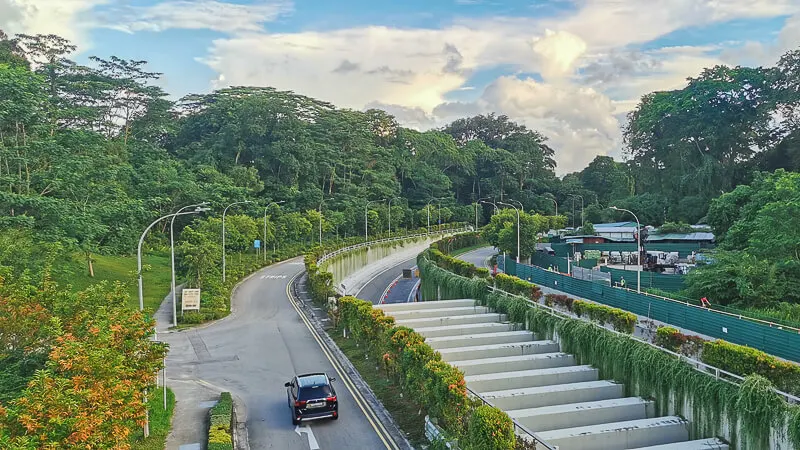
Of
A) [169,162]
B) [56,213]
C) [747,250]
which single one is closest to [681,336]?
[747,250]

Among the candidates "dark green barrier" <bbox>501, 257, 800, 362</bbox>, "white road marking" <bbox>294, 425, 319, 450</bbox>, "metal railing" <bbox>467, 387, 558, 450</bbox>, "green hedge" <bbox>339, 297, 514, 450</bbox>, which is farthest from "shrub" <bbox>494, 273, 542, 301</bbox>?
"white road marking" <bbox>294, 425, 319, 450</bbox>

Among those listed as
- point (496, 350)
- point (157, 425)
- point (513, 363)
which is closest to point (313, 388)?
point (157, 425)

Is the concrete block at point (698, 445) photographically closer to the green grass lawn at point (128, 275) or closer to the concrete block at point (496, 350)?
the concrete block at point (496, 350)

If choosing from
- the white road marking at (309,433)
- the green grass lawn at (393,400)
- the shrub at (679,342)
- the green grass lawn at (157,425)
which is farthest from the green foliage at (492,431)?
the green grass lawn at (157,425)

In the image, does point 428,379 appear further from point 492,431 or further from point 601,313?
point 601,313

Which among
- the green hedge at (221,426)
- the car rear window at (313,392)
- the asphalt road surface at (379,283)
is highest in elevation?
the car rear window at (313,392)

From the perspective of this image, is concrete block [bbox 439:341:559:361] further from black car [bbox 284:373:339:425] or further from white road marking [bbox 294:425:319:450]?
white road marking [bbox 294:425:319:450]
